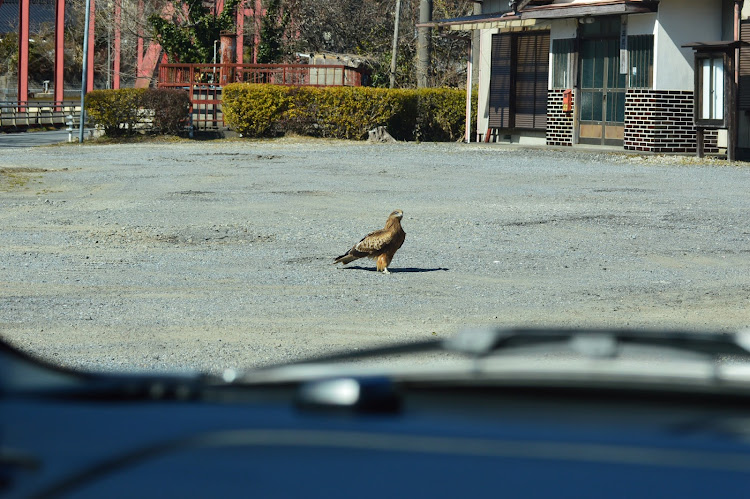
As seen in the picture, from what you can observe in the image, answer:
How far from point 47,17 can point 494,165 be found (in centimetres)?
4923

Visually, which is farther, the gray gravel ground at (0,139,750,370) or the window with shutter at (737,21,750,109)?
the window with shutter at (737,21,750,109)

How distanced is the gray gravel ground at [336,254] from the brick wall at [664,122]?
7.84ft

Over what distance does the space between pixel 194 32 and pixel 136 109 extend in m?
7.54

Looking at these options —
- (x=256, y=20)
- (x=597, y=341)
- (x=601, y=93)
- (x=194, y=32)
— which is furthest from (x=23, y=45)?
(x=597, y=341)

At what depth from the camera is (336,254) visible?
10539 millimetres

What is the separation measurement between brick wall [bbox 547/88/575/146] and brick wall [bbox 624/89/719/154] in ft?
6.90

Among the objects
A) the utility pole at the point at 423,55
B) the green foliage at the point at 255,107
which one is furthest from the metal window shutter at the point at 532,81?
the utility pole at the point at 423,55

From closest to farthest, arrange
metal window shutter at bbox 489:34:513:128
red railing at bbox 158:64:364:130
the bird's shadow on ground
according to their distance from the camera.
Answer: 1. the bird's shadow on ground
2. metal window shutter at bbox 489:34:513:128
3. red railing at bbox 158:64:364:130

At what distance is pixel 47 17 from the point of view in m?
63.8

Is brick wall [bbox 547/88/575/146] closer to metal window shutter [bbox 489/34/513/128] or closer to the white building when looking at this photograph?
the white building

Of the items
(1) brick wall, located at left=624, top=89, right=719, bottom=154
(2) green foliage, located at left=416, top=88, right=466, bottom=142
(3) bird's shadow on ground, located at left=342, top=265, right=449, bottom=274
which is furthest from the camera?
(2) green foliage, located at left=416, top=88, right=466, bottom=142

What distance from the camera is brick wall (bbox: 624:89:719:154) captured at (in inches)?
925

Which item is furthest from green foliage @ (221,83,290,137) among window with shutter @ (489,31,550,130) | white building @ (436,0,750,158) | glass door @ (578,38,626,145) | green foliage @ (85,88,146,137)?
glass door @ (578,38,626,145)

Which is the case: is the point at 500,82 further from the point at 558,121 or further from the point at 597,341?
the point at 597,341
